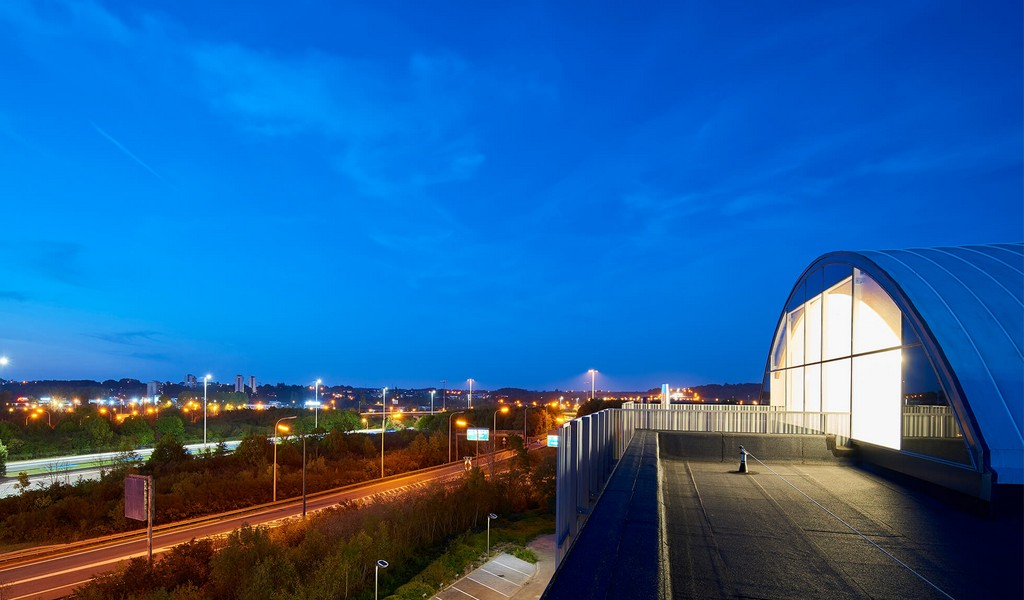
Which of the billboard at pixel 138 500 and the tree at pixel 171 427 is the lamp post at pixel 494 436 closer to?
the billboard at pixel 138 500

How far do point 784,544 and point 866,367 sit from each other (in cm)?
1016

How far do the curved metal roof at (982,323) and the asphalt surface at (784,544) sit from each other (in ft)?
5.06

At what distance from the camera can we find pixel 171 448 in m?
38.2

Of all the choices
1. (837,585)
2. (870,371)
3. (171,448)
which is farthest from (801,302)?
(171,448)

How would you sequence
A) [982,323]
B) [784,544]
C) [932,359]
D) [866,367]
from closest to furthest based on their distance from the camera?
[784,544], [932,359], [982,323], [866,367]

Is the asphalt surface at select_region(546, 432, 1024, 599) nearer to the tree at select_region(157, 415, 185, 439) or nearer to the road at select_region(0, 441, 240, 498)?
the road at select_region(0, 441, 240, 498)

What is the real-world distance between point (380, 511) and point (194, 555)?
7397 millimetres

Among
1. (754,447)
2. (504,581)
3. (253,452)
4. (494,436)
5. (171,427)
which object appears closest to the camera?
(754,447)

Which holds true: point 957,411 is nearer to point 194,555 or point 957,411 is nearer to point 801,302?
point 801,302

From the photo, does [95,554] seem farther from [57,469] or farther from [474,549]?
[57,469]

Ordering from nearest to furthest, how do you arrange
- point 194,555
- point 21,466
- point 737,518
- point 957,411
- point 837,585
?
1. point 837,585
2. point 737,518
3. point 957,411
4. point 194,555
5. point 21,466

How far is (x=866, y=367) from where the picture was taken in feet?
49.8

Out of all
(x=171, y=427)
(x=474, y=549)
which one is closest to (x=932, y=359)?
(x=474, y=549)

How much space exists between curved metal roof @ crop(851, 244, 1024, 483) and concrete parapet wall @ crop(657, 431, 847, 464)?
18.8 feet
